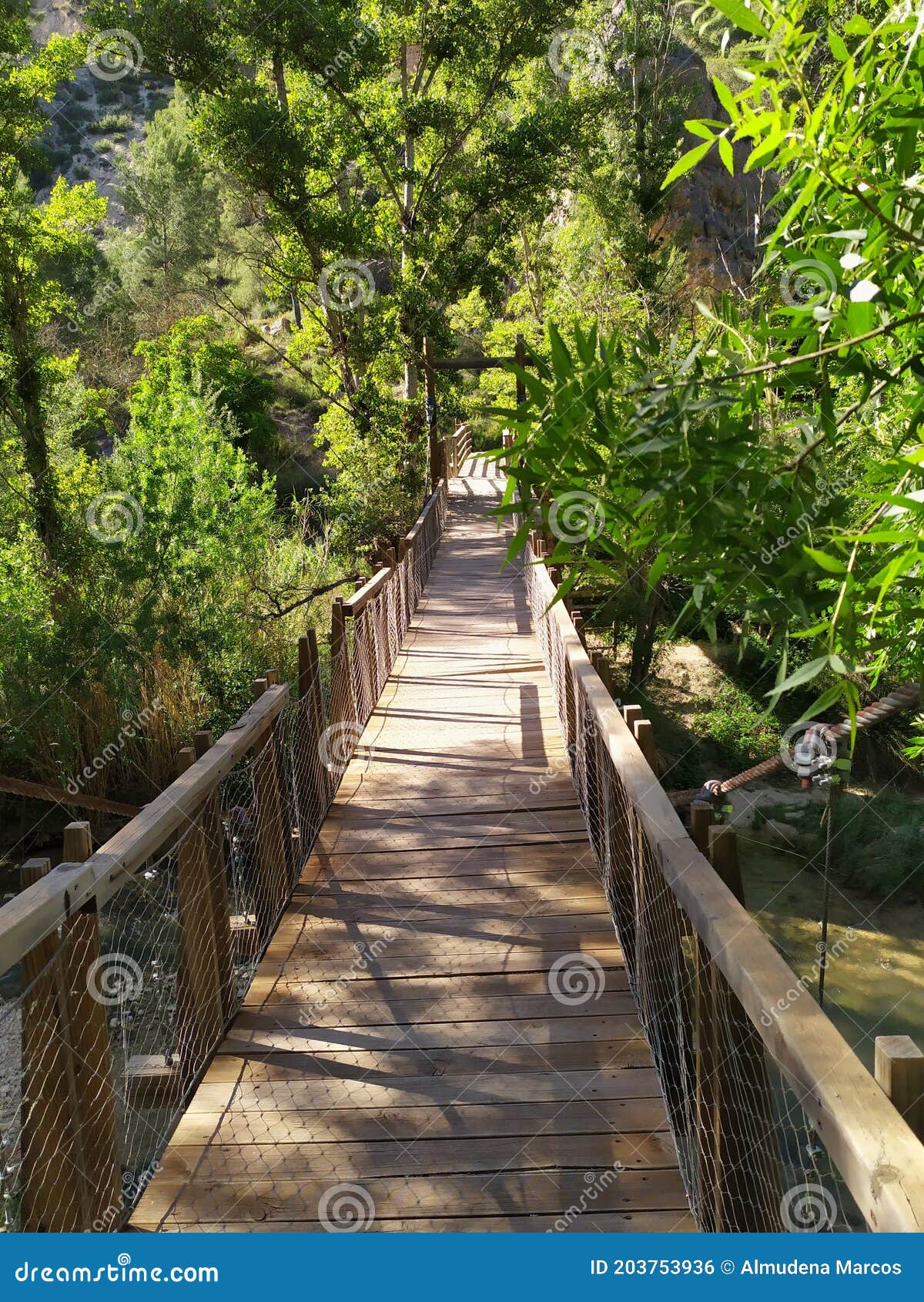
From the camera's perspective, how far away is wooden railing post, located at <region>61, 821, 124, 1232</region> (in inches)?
98.7

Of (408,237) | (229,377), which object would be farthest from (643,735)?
(229,377)

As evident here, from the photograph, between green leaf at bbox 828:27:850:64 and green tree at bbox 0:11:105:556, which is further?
green tree at bbox 0:11:105:556

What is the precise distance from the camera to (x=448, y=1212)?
8.87 ft

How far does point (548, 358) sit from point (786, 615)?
1.69 ft

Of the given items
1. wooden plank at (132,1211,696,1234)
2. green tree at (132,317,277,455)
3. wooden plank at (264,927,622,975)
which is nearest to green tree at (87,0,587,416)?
green tree at (132,317,277,455)

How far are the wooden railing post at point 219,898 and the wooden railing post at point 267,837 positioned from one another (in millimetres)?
480

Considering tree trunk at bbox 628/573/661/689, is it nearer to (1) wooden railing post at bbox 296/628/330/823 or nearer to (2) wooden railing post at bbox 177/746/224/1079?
(1) wooden railing post at bbox 296/628/330/823

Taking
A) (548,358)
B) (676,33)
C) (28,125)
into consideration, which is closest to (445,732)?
(548,358)

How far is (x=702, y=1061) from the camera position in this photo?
2.67 metres

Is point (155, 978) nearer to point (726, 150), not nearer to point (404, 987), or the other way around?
point (404, 987)

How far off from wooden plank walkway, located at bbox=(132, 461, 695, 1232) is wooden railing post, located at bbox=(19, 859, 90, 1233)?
39 centimetres

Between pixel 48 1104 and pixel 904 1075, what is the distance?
6.07 ft

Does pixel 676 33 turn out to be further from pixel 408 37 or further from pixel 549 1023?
pixel 549 1023

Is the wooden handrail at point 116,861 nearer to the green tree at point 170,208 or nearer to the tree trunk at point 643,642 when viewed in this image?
the tree trunk at point 643,642
